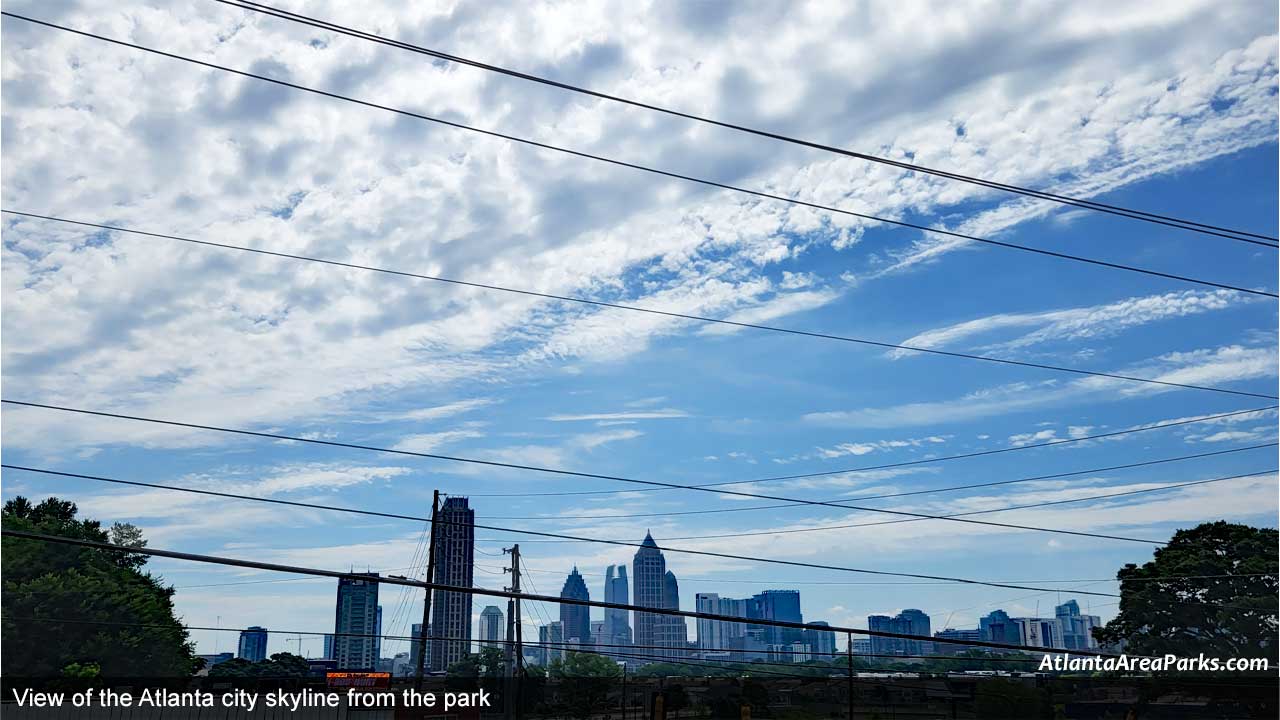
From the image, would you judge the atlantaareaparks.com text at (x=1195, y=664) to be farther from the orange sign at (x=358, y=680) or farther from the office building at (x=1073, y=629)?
the orange sign at (x=358, y=680)

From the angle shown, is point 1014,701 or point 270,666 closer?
point 1014,701

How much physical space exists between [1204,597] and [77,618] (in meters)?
70.3

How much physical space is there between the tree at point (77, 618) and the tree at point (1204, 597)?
56907 millimetres

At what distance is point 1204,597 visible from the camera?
2003 inches

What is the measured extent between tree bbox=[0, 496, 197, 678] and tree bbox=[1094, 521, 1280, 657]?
56907 mm

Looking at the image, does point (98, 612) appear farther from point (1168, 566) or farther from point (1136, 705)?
point (1168, 566)

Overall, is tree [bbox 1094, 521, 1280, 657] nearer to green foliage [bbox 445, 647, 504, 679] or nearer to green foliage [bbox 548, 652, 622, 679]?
green foliage [bbox 548, 652, 622, 679]

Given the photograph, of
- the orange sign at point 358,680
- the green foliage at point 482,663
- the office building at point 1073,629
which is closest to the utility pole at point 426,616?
the orange sign at point 358,680

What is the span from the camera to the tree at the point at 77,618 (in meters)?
58.5

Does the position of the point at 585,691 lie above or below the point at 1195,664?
above

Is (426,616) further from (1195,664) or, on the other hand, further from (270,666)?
(1195,664)

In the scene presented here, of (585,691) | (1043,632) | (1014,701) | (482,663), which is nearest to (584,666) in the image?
(482,663)

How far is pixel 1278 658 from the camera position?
4556cm

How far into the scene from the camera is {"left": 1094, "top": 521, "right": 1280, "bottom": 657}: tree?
4762 cm
